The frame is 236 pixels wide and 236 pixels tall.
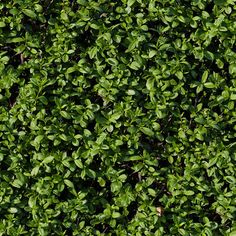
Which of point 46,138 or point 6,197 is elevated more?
point 46,138

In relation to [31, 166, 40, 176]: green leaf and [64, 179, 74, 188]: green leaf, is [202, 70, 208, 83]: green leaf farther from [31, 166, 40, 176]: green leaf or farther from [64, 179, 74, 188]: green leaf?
[31, 166, 40, 176]: green leaf

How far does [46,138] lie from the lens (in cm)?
326

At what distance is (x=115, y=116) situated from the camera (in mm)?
3297

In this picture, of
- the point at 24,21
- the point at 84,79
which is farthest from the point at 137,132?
the point at 24,21

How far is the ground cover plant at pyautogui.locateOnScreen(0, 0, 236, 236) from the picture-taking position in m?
3.27

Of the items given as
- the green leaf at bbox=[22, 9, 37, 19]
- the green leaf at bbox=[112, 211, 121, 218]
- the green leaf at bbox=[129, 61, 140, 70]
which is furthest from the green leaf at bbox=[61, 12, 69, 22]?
the green leaf at bbox=[112, 211, 121, 218]

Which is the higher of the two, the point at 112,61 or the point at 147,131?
the point at 112,61

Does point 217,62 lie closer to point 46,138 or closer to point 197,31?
point 197,31

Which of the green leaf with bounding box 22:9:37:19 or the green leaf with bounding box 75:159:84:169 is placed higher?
the green leaf with bounding box 22:9:37:19

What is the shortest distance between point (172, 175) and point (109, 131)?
475 mm

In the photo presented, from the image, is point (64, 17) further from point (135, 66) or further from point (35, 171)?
point (35, 171)

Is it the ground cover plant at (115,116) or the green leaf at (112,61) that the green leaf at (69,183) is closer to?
the ground cover plant at (115,116)

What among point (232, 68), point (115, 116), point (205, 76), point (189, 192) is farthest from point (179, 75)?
point (189, 192)

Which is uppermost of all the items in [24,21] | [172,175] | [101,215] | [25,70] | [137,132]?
[24,21]
